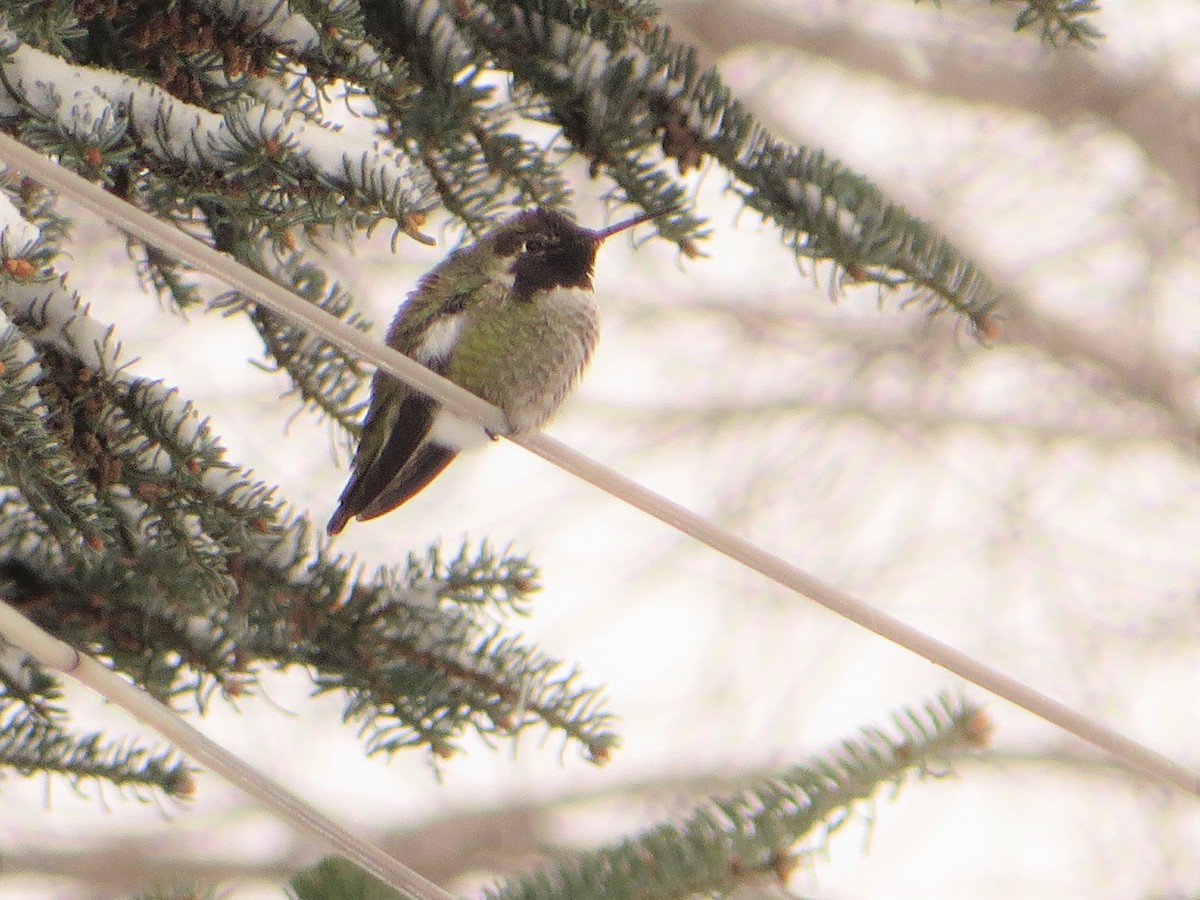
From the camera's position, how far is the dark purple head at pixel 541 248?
187 cm

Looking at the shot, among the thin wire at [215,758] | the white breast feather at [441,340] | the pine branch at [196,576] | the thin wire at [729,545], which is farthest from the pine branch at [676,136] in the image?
the thin wire at [215,758]

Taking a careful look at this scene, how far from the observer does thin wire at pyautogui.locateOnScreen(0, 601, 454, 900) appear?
0.91 m

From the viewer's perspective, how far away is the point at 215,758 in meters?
0.93

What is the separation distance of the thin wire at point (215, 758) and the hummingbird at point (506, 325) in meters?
0.78

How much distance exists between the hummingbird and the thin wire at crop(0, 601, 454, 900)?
78 cm

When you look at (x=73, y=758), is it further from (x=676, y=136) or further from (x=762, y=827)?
(x=676, y=136)

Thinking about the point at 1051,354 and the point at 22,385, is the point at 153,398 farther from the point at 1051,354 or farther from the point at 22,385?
the point at 1051,354

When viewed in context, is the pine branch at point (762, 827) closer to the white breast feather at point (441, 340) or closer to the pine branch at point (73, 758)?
the pine branch at point (73, 758)

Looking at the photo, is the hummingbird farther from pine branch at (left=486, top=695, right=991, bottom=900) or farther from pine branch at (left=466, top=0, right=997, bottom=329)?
pine branch at (left=486, top=695, right=991, bottom=900)

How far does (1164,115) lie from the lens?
5.03m

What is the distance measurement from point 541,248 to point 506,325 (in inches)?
5.1

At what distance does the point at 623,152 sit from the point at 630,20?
0.13 metres

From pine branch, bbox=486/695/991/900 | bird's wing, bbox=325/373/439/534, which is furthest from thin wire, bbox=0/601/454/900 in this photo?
bird's wing, bbox=325/373/439/534

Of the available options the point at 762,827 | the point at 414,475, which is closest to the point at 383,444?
the point at 414,475
